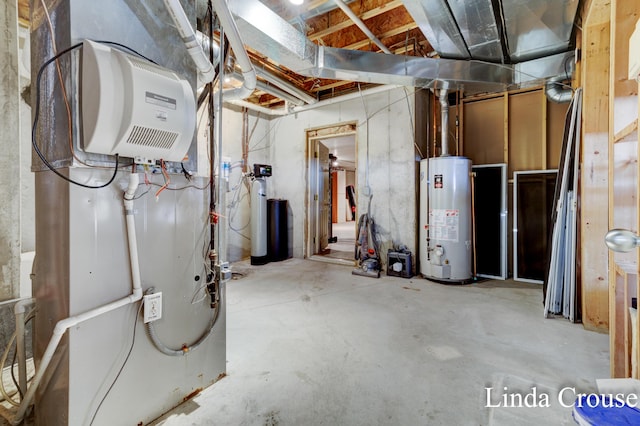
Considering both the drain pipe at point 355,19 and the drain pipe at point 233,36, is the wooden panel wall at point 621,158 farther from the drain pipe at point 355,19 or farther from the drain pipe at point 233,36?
the drain pipe at point 233,36

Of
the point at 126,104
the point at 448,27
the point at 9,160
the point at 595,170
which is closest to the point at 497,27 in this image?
the point at 448,27

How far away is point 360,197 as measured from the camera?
4.75 metres

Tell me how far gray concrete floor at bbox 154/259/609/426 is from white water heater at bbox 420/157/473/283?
1.44 ft

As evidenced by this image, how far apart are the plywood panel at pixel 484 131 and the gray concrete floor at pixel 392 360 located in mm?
2024

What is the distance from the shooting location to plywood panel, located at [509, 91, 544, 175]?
3.98 metres

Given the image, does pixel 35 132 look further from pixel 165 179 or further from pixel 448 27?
pixel 448 27

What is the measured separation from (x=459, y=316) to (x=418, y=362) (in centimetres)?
103

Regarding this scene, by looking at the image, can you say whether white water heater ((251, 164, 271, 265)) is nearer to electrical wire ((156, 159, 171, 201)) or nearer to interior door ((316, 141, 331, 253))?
interior door ((316, 141, 331, 253))

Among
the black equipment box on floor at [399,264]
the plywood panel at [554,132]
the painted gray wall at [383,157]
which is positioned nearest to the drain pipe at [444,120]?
the painted gray wall at [383,157]

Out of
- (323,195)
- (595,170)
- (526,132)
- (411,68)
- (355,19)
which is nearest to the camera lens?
(595,170)

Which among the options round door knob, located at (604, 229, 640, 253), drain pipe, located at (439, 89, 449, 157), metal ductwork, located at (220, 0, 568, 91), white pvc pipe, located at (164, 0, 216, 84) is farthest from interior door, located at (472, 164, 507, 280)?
white pvc pipe, located at (164, 0, 216, 84)

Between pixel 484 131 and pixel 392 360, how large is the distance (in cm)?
375

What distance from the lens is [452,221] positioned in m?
3.79

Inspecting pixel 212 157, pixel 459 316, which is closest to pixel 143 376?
pixel 212 157
